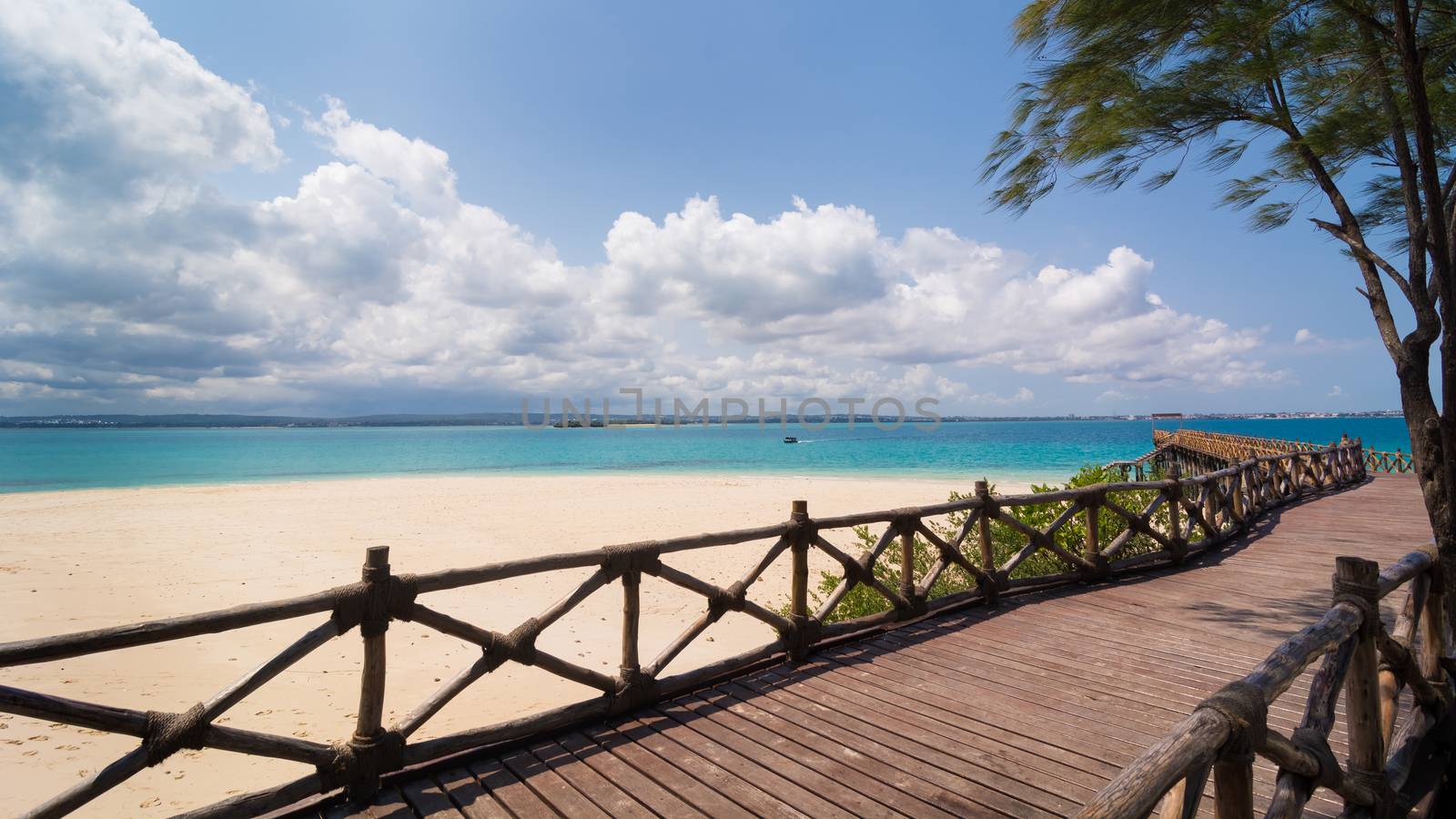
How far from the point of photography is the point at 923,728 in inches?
165

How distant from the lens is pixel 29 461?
6025cm

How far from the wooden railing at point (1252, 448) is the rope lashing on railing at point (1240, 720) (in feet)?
82.1

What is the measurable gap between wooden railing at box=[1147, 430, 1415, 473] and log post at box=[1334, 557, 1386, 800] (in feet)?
76.8

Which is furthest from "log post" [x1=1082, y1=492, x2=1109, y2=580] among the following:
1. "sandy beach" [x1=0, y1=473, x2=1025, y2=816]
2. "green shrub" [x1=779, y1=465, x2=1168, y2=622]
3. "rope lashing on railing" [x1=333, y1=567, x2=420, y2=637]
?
"rope lashing on railing" [x1=333, y1=567, x2=420, y2=637]

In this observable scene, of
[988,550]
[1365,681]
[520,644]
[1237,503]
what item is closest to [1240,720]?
[1365,681]

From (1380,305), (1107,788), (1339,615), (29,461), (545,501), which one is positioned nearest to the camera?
(1107,788)

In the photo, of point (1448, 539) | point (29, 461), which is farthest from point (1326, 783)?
point (29, 461)

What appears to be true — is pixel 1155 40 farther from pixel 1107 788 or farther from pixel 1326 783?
pixel 1107 788

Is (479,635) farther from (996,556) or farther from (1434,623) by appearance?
(996,556)

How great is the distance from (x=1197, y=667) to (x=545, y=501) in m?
25.6

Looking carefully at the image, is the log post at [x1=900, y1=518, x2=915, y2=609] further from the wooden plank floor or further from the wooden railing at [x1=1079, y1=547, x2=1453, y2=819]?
the wooden railing at [x1=1079, y1=547, x2=1453, y2=819]

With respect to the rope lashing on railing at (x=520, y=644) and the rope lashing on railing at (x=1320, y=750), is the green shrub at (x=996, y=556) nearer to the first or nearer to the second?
the rope lashing on railing at (x=520, y=644)

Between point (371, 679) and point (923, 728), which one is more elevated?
point (371, 679)

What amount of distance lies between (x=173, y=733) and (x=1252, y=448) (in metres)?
33.7
